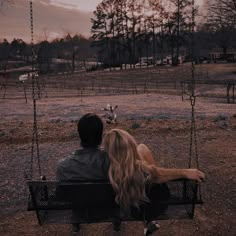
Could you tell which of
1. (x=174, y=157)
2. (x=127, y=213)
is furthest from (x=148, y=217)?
(x=174, y=157)

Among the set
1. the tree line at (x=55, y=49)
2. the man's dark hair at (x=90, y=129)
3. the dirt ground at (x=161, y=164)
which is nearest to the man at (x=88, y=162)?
the man's dark hair at (x=90, y=129)

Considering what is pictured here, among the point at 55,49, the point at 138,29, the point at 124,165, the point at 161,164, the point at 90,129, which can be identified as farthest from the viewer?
the point at 55,49

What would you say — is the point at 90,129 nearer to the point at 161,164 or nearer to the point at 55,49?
the point at 161,164

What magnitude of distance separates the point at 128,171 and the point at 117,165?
10 centimetres

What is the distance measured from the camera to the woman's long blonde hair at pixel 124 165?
3.20 metres

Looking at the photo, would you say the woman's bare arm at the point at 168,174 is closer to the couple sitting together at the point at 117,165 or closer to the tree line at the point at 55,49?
the couple sitting together at the point at 117,165

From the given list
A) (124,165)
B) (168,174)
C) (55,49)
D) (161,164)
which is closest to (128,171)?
(124,165)

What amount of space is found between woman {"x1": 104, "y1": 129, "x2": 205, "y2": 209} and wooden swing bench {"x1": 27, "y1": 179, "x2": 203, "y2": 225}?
4.1 inches

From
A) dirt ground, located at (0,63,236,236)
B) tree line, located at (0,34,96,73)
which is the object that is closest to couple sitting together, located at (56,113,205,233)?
dirt ground, located at (0,63,236,236)

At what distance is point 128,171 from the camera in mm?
3225

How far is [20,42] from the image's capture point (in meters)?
90.5

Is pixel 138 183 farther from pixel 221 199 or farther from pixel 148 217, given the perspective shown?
pixel 221 199

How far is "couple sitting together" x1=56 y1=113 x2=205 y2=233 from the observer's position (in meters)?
3.22

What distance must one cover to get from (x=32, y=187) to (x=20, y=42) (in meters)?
90.9
